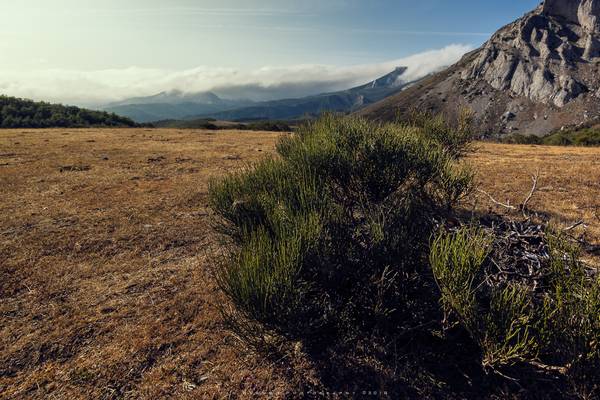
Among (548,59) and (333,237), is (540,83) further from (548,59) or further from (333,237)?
(333,237)

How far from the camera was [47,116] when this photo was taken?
6353 centimetres

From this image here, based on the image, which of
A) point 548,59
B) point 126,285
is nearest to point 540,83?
point 548,59

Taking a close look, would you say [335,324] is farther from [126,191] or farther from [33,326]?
[126,191]

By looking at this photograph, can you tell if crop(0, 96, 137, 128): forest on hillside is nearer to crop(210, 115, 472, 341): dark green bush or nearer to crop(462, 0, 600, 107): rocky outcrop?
crop(210, 115, 472, 341): dark green bush

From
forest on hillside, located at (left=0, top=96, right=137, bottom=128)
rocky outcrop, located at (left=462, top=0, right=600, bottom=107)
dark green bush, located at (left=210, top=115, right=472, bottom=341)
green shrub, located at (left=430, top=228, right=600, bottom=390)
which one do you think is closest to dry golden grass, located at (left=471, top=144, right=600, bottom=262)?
dark green bush, located at (left=210, top=115, right=472, bottom=341)

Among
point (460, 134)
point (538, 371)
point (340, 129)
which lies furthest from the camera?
point (460, 134)

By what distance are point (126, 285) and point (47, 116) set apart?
73743 mm

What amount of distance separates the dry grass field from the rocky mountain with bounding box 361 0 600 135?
151565 millimetres

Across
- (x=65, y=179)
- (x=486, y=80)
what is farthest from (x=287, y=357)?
(x=486, y=80)

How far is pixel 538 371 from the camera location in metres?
4.84

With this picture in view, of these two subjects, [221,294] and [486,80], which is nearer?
[221,294]

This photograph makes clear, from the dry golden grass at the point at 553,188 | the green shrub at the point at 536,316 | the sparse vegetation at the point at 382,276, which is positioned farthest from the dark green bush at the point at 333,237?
the dry golden grass at the point at 553,188

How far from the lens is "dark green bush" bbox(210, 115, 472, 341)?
15.2 ft

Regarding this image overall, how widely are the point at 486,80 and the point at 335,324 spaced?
232570 mm
